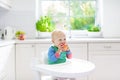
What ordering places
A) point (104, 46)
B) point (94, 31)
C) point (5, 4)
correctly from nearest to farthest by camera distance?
point (104, 46) → point (5, 4) → point (94, 31)

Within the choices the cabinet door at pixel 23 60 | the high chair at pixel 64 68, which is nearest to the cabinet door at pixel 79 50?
the cabinet door at pixel 23 60

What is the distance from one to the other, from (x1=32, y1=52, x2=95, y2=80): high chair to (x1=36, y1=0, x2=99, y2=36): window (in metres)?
2.12

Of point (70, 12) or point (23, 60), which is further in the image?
point (70, 12)

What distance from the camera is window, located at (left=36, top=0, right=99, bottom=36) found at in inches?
151

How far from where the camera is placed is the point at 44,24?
354cm

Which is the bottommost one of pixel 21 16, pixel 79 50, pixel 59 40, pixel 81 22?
pixel 79 50

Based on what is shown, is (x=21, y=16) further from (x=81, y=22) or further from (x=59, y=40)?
(x=59, y=40)

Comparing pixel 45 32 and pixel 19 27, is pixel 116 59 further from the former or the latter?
pixel 19 27

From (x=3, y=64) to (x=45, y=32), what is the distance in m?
1.32

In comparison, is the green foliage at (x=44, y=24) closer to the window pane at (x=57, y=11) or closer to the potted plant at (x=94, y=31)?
the window pane at (x=57, y=11)

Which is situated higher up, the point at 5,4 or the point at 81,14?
the point at 5,4

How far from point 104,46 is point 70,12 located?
45.0 inches

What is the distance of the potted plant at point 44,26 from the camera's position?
352 centimetres

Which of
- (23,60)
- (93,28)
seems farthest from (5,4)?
(93,28)
